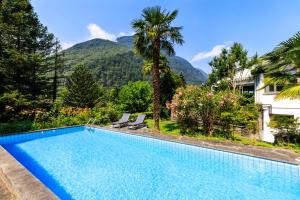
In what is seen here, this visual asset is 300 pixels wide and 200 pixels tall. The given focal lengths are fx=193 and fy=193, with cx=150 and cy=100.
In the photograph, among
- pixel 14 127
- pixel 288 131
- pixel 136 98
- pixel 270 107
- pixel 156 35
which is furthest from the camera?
pixel 136 98

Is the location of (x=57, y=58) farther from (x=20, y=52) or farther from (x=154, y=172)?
(x=154, y=172)

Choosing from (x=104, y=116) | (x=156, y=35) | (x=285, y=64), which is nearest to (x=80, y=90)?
(x=104, y=116)

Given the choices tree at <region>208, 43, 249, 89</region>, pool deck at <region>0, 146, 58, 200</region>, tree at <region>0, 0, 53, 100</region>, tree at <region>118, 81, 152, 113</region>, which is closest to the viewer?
pool deck at <region>0, 146, 58, 200</region>

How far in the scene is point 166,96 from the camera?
20.3 m

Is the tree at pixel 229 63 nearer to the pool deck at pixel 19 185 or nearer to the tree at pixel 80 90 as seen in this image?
the tree at pixel 80 90

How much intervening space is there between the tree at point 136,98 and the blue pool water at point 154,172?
11686 millimetres

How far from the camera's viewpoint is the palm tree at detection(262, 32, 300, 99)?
19.0 feet

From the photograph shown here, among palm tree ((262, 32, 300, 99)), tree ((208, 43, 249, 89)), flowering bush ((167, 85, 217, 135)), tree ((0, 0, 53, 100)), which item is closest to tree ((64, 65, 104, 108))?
tree ((0, 0, 53, 100))

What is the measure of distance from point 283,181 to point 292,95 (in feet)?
8.28

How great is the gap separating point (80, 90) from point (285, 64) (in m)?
25.5

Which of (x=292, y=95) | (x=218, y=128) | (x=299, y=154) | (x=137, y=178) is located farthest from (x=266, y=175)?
(x=218, y=128)

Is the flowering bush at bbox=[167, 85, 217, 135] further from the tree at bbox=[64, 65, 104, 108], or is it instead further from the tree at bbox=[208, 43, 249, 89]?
the tree at bbox=[64, 65, 104, 108]

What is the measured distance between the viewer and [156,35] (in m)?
12.0

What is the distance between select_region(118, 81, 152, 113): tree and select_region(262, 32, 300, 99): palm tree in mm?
15559
